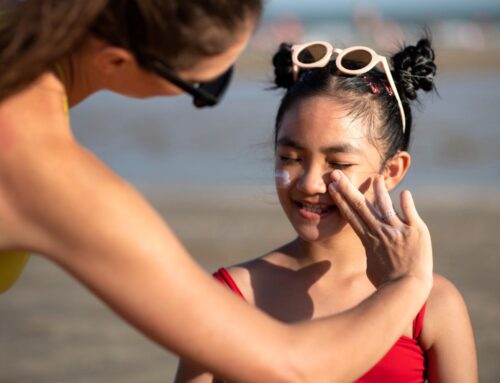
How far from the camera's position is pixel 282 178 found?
339 cm

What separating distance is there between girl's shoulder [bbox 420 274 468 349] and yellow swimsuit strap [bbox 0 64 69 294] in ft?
5.20

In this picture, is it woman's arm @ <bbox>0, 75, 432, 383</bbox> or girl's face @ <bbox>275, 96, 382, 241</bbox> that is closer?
woman's arm @ <bbox>0, 75, 432, 383</bbox>

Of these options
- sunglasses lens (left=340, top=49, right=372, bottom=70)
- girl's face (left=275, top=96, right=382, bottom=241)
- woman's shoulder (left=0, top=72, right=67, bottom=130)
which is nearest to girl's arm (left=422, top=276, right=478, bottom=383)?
girl's face (left=275, top=96, right=382, bottom=241)

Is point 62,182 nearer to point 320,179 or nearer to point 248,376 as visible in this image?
point 248,376

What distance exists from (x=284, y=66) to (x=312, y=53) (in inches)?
6.0

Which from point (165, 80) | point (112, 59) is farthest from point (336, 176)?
point (112, 59)

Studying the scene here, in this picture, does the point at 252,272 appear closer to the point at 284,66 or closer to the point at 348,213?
the point at 348,213

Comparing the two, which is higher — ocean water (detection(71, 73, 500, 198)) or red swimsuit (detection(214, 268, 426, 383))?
red swimsuit (detection(214, 268, 426, 383))

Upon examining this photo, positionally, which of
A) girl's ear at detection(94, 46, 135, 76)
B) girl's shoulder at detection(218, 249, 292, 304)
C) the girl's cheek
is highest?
girl's ear at detection(94, 46, 135, 76)

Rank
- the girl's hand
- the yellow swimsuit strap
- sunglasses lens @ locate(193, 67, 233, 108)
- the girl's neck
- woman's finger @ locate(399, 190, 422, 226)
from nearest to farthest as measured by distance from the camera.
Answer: the yellow swimsuit strap < sunglasses lens @ locate(193, 67, 233, 108) < the girl's hand < woman's finger @ locate(399, 190, 422, 226) < the girl's neck

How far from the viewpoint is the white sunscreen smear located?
133 inches

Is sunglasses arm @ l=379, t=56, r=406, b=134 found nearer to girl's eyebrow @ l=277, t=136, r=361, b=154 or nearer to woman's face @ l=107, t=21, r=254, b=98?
girl's eyebrow @ l=277, t=136, r=361, b=154

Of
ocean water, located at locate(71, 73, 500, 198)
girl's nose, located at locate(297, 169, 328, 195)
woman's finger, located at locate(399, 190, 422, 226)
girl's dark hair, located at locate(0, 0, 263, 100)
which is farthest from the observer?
ocean water, located at locate(71, 73, 500, 198)

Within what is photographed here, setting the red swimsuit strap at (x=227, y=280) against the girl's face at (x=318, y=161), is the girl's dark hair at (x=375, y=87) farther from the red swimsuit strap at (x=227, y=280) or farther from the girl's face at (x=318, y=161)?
the red swimsuit strap at (x=227, y=280)
